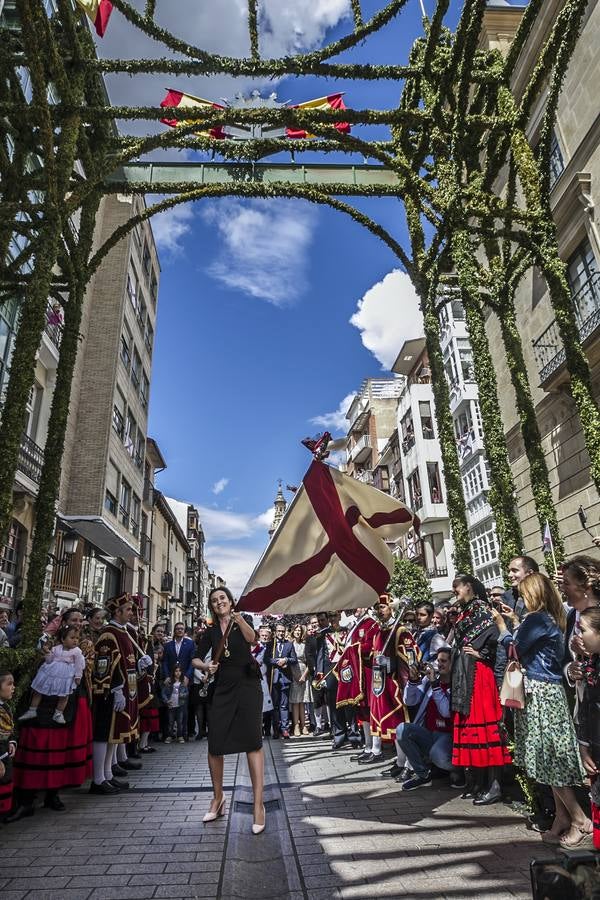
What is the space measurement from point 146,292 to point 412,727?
29705 mm

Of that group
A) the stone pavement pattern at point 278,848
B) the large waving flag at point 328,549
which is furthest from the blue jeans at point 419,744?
the large waving flag at point 328,549

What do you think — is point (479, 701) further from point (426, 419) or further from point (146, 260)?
point (426, 419)

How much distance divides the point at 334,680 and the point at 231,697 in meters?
5.67

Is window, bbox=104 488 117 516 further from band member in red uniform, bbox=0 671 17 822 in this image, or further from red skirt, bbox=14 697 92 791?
band member in red uniform, bbox=0 671 17 822

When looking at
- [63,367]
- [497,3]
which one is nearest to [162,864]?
[63,367]

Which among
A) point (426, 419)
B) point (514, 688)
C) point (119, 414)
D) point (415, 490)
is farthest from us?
point (415, 490)

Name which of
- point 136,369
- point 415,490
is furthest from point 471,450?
point 136,369

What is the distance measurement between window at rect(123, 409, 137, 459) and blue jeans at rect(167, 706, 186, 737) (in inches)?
627

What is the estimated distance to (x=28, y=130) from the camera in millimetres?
8219

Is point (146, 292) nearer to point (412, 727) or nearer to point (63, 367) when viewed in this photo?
point (63, 367)

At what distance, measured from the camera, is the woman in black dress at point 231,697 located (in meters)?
5.28

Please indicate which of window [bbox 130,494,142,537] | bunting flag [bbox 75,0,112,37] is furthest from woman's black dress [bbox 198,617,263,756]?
window [bbox 130,494,142,537]

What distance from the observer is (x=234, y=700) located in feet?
17.9

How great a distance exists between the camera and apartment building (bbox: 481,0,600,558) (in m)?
13.5
